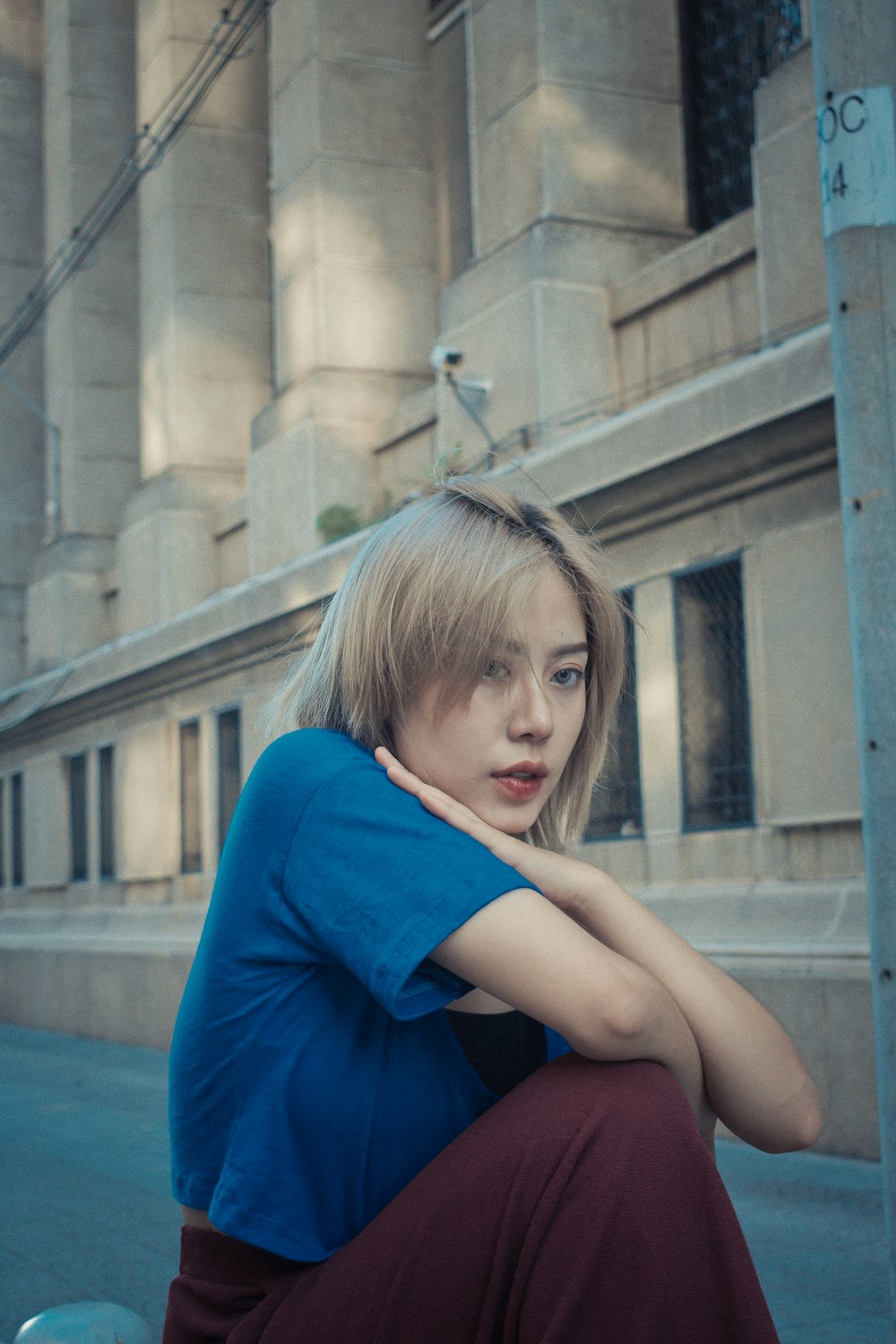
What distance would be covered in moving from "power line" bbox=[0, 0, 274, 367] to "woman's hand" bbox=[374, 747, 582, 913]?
53.1ft

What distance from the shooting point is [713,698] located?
352 inches

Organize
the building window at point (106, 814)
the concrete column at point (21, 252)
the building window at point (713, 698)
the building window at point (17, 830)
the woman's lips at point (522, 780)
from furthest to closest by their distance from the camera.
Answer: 1. the concrete column at point (21, 252)
2. the building window at point (17, 830)
3. the building window at point (106, 814)
4. the building window at point (713, 698)
5. the woman's lips at point (522, 780)

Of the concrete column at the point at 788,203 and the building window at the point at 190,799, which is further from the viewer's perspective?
the building window at the point at 190,799

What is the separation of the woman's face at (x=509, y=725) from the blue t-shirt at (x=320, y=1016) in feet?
0.51

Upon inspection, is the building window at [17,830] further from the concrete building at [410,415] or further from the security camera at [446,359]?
the security camera at [446,359]

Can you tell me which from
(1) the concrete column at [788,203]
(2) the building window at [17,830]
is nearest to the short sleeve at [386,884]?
(1) the concrete column at [788,203]

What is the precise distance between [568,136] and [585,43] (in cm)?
78

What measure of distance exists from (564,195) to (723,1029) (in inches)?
429

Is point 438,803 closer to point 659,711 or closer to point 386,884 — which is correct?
point 386,884

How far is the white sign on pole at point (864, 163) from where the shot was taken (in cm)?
338

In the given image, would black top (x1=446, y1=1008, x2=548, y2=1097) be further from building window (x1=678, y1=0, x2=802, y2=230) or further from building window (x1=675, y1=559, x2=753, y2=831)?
building window (x1=678, y1=0, x2=802, y2=230)

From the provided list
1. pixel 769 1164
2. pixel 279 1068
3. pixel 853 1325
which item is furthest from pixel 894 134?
pixel 769 1164

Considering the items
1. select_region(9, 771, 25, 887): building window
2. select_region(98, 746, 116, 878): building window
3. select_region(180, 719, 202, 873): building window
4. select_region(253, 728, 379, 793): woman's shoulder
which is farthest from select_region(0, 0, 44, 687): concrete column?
select_region(253, 728, 379, 793): woman's shoulder

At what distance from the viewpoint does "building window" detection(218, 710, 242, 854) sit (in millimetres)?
15055
